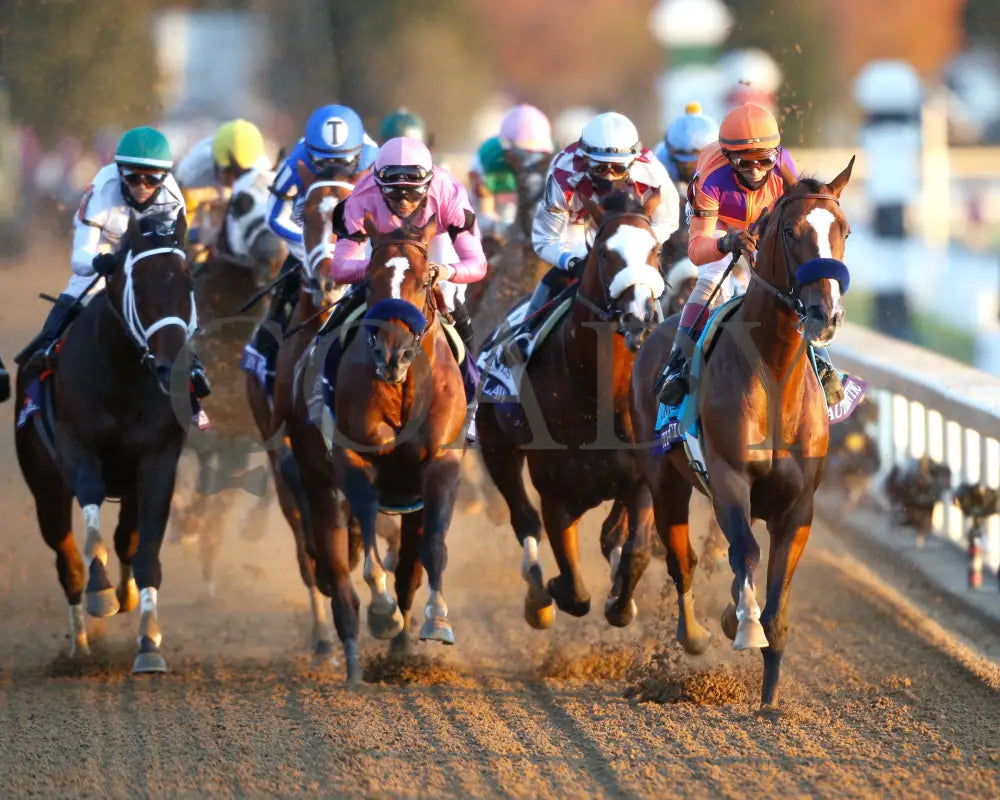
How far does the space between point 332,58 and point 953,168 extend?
10.5m

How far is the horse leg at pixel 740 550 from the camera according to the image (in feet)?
21.1

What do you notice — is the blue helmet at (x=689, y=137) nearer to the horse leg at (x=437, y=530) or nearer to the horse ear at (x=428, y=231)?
the horse ear at (x=428, y=231)

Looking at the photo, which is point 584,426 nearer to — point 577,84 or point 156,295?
point 156,295

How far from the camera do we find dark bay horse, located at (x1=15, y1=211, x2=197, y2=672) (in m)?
7.38

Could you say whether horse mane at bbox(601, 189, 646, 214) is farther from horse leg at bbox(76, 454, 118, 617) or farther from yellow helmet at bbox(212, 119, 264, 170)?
yellow helmet at bbox(212, 119, 264, 170)

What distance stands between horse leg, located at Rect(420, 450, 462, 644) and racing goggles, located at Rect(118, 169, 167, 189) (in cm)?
180

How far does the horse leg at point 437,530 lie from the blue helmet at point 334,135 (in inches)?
79.3

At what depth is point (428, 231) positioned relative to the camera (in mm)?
7195

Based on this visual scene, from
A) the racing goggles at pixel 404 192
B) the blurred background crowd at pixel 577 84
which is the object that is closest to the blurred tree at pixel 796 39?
the blurred background crowd at pixel 577 84

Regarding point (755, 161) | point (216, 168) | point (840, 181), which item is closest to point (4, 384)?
point (755, 161)

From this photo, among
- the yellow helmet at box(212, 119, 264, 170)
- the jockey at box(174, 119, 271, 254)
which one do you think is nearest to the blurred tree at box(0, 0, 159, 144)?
the jockey at box(174, 119, 271, 254)

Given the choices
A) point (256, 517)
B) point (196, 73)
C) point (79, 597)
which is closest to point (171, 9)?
point (196, 73)

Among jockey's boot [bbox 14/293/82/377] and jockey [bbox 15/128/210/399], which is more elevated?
jockey [bbox 15/128/210/399]

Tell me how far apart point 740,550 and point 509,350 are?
207 centimetres
